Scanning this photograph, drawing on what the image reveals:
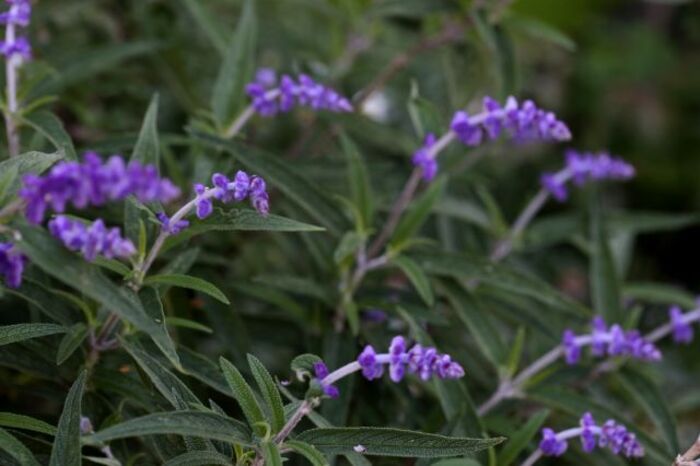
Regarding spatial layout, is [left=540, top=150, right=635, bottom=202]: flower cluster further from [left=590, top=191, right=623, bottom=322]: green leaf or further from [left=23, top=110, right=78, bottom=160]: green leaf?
[left=23, top=110, right=78, bottom=160]: green leaf

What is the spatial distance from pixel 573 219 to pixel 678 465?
142cm

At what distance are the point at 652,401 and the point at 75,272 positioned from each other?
1.56 m

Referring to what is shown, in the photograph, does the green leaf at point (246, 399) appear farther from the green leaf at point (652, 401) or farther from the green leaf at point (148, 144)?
the green leaf at point (652, 401)

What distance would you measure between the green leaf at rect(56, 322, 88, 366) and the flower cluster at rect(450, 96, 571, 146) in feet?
2.85

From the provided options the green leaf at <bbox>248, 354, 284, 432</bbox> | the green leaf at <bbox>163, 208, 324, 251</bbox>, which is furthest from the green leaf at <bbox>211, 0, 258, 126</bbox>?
the green leaf at <bbox>248, 354, 284, 432</bbox>

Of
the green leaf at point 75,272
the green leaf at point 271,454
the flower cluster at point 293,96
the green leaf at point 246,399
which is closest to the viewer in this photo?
the green leaf at point 75,272


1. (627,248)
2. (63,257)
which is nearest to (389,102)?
(627,248)

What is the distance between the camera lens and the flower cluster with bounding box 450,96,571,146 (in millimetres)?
1914

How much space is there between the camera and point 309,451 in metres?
1.49

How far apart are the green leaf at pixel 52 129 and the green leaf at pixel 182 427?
60 centimetres

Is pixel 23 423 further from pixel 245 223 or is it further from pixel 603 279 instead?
pixel 603 279

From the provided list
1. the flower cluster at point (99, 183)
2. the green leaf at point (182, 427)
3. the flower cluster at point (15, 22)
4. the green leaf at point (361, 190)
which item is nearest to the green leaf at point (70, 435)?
the green leaf at point (182, 427)

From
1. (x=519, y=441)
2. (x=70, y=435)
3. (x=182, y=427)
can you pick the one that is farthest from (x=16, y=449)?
(x=519, y=441)

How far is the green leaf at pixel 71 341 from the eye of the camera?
164 centimetres
